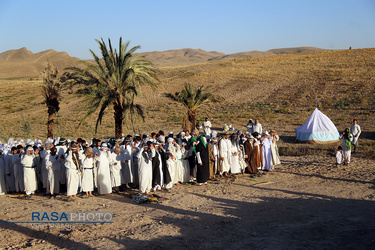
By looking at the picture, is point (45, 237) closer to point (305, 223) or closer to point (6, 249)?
point (6, 249)

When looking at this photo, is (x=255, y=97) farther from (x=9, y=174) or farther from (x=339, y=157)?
(x=9, y=174)

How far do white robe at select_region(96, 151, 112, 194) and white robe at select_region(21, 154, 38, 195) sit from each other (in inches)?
81.5

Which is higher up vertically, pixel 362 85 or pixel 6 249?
pixel 362 85

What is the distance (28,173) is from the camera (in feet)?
35.9

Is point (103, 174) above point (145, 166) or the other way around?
the other way around

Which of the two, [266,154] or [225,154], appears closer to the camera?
[225,154]

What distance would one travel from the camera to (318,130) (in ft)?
70.5

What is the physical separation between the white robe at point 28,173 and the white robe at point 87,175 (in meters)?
1.77

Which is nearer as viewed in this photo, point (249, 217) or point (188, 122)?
point (249, 217)

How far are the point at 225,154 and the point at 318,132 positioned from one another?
1063cm

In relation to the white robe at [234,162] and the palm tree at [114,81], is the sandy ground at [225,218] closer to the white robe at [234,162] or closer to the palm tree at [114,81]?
the white robe at [234,162]

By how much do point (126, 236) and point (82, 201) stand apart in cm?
318

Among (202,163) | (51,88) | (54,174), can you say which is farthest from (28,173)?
(51,88)

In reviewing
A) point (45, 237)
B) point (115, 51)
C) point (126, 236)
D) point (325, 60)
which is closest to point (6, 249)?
point (45, 237)
